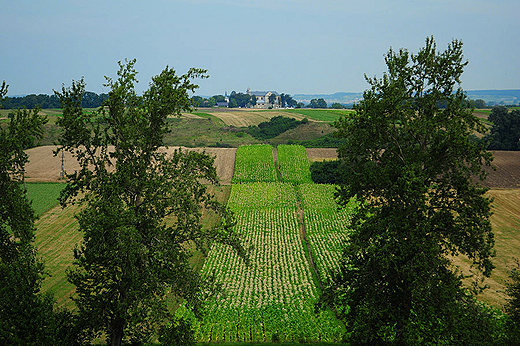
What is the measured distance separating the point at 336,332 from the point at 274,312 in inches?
158

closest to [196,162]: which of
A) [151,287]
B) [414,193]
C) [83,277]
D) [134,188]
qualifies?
[134,188]

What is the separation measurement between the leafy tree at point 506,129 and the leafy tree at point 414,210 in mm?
67498

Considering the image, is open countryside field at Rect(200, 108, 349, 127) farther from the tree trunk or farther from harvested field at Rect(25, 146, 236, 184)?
the tree trunk

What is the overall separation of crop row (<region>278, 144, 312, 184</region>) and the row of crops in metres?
0.16

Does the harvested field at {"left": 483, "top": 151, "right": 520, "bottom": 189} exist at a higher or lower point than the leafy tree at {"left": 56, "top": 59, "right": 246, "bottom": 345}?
lower

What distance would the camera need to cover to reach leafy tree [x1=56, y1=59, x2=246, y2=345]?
12742 mm

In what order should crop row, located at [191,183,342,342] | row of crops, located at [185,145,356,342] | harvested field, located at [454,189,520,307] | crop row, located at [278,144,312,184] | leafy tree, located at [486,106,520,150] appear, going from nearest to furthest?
crop row, located at [191,183,342,342] < row of crops, located at [185,145,356,342] < harvested field, located at [454,189,520,307] < crop row, located at [278,144,312,184] < leafy tree, located at [486,106,520,150]

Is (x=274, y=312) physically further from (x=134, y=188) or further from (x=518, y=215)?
(x=518, y=215)

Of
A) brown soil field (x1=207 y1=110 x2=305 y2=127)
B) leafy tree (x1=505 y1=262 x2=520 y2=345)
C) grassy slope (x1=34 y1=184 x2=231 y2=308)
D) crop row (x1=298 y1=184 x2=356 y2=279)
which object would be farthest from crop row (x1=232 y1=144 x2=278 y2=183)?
leafy tree (x1=505 y1=262 x2=520 y2=345)

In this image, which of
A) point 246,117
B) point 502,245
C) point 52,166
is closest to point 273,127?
point 246,117

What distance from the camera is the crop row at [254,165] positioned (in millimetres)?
63037

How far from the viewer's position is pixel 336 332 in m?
22.6

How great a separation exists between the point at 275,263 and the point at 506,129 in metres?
60.5

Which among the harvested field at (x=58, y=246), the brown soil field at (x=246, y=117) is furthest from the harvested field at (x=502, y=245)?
the brown soil field at (x=246, y=117)
